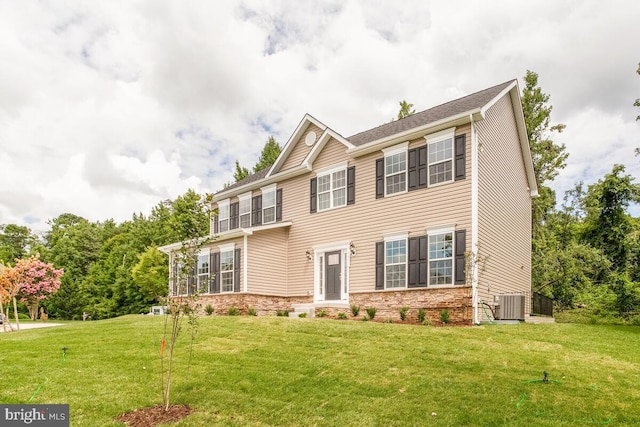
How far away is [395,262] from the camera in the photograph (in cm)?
1438

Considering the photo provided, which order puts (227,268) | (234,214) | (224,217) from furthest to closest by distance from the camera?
(224,217) → (234,214) → (227,268)

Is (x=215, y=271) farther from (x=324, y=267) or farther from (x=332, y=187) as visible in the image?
(x=332, y=187)

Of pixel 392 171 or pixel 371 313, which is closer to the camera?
pixel 371 313

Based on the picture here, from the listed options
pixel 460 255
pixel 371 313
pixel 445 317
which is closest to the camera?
pixel 445 317

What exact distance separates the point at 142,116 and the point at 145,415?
53.6ft

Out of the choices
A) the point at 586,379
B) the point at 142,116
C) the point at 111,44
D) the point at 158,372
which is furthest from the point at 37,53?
the point at 586,379

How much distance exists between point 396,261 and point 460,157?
380 cm

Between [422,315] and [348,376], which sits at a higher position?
[422,315]

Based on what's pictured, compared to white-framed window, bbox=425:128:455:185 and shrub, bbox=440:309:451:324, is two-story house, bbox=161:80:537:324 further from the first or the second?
shrub, bbox=440:309:451:324

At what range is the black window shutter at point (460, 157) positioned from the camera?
13.2m

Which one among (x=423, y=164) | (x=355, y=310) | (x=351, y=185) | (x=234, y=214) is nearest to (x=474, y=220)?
(x=423, y=164)

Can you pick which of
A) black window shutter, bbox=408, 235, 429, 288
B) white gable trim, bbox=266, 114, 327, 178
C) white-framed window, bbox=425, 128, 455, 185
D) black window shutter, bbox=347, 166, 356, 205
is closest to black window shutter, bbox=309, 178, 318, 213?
black window shutter, bbox=347, 166, 356, 205

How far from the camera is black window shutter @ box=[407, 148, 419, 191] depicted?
46.9 ft

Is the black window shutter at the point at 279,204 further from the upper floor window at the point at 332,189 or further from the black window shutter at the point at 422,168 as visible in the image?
the black window shutter at the point at 422,168
